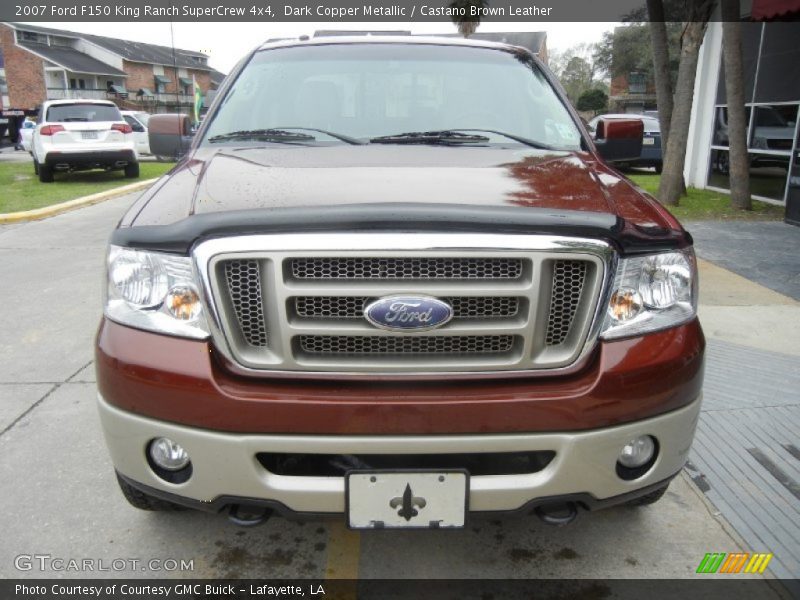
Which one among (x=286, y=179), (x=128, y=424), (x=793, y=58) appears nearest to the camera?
(x=128, y=424)

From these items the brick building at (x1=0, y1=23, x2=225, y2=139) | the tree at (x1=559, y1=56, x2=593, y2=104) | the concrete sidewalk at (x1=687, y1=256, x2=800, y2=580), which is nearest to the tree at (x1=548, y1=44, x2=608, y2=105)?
the tree at (x1=559, y1=56, x2=593, y2=104)

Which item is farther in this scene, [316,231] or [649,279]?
[649,279]

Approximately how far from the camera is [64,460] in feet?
10.1

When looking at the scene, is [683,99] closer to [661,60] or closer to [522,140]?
[661,60]

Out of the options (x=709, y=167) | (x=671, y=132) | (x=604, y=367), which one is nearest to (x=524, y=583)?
(x=604, y=367)

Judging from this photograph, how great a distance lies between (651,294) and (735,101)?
9.57 m

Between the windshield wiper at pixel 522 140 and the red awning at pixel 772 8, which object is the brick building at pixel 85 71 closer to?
the red awning at pixel 772 8

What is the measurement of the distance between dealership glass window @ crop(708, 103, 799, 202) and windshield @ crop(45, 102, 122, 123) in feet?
40.3

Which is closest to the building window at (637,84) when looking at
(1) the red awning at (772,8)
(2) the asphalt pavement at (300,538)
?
(1) the red awning at (772,8)

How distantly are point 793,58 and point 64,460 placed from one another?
12019 millimetres

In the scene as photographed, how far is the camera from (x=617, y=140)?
3.52m

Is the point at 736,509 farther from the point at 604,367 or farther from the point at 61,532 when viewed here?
the point at 61,532

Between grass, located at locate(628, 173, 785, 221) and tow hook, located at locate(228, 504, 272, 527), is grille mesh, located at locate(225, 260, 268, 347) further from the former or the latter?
grass, located at locate(628, 173, 785, 221)

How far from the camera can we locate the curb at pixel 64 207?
944 centimetres
